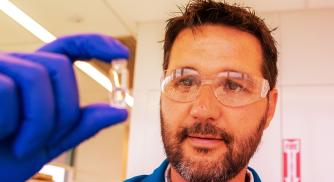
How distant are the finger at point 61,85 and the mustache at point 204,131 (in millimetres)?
777

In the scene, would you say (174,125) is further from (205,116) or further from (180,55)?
(180,55)

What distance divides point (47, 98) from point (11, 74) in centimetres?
6

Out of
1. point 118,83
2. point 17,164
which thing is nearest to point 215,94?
point 118,83

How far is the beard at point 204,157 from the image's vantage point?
1388 millimetres

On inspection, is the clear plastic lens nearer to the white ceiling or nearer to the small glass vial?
the small glass vial

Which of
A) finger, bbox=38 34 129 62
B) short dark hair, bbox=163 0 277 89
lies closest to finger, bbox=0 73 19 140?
finger, bbox=38 34 129 62

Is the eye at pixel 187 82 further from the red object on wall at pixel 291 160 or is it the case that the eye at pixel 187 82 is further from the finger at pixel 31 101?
the red object on wall at pixel 291 160

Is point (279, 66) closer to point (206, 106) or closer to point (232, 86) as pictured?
point (232, 86)

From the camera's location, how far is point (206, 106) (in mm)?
1387

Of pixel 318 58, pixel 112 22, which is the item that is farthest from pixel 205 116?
pixel 112 22

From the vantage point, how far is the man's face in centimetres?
139

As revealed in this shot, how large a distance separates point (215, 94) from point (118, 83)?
780mm

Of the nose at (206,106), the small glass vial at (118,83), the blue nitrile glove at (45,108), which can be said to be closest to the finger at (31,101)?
the blue nitrile glove at (45,108)

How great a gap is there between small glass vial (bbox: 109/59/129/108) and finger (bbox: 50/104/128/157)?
0.06ft
